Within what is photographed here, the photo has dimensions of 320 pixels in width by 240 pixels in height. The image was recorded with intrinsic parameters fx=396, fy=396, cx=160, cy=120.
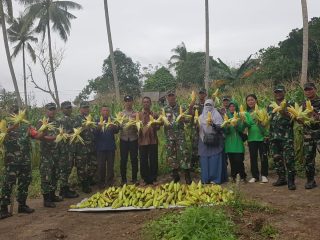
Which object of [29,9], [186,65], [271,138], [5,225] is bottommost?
[5,225]

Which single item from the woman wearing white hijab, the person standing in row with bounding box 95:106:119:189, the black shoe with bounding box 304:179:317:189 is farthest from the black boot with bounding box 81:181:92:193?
the black shoe with bounding box 304:179:317:189

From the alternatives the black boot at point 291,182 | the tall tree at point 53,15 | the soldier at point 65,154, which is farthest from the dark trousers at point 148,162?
the tall tree at point 53,15

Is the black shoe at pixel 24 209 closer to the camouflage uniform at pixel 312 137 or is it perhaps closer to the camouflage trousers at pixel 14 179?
the camouflage trousers at pixel 14 179

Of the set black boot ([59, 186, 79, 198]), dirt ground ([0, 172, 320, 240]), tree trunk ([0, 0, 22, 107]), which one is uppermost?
tree trunk ([0, 0, 22, 107])

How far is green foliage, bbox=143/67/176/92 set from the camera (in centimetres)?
3166

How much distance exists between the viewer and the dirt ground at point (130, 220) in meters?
4.88

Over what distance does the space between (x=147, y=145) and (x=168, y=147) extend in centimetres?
41

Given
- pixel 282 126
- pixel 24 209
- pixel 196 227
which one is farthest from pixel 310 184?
pixel 24 209

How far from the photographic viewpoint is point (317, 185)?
6801 millimetres

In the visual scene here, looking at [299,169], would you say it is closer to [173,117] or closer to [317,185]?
[317,185]

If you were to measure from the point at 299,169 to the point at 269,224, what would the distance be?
325 centimetres

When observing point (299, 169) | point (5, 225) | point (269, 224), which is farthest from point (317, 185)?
point (5, 225)

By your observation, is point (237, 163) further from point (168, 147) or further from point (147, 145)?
point (147, 145)

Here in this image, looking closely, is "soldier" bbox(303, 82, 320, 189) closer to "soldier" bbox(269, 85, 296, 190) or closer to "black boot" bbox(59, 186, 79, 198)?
"soldier" bbox(269, 85, 296, 190)
